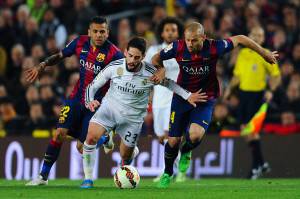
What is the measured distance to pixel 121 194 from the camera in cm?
1295

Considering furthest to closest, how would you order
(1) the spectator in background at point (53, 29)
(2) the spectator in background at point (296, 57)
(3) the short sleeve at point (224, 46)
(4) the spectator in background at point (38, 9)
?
(4) the spectator in background at point (38, 9)
(1) the spectator in background at point (53, 29)
(2) the spectator in background at point (296, 57)
(3) the short sleeve at point (224, 46)

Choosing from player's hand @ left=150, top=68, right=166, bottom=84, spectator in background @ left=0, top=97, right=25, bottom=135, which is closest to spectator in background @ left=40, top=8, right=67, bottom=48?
spectator in background @ left=0, top=97, right=25, bottom=135

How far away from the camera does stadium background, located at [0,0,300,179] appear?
66.0 feet

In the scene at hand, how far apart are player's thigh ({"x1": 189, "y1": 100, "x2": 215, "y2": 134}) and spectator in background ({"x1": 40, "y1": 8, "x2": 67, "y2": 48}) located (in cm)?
783

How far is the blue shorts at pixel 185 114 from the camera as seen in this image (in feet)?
48.7

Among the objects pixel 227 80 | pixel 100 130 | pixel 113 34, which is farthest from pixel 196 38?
pixel 113 34

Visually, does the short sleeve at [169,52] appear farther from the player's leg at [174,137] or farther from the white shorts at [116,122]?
the white shorts at [116,122]

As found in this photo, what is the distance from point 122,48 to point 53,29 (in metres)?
1.71

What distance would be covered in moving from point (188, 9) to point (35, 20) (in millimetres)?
3731

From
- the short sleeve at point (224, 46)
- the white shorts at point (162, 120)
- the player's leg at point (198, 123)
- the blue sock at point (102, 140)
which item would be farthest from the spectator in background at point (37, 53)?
the short sleeve at point (224, 46)

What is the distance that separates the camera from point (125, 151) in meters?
14.9

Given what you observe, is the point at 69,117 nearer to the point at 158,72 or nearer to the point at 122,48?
the point at 158,72

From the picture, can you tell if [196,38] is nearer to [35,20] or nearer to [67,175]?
[67,175]

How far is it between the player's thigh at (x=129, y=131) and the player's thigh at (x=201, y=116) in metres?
0.77
